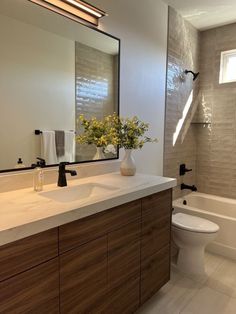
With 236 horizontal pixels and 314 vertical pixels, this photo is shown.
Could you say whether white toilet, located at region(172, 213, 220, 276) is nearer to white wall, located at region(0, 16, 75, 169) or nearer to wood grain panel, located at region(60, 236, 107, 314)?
wood grain panel, located at region(60, 236, 107, 314)

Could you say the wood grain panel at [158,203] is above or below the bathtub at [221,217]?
above

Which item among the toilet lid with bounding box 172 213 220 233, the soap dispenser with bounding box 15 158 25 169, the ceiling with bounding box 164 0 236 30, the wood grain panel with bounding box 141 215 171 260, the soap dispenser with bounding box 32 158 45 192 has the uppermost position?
the ceiling with bounding box 164 0 236 30

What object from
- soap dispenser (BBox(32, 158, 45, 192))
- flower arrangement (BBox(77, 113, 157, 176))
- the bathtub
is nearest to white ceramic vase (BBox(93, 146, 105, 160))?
flower arrangement (BBox(77, 113, 157, 176))

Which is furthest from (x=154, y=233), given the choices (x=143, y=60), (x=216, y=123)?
(x=216, y=123)

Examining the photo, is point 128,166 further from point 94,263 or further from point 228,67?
point 228,67

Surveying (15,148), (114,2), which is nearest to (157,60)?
(114,2)

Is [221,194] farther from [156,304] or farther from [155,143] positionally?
[156,304]

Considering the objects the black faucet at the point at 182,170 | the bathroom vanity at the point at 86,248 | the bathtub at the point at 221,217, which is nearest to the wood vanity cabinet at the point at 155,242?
the bathroom vanity at the point at 86,248

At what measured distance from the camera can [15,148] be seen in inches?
58.8

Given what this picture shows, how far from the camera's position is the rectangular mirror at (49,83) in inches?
57.1

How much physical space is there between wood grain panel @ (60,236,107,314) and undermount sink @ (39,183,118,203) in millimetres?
345

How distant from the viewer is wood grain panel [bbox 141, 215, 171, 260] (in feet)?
5.35

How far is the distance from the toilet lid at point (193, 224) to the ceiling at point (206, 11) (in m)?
2.25

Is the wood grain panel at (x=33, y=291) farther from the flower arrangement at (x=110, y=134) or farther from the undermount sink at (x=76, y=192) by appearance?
the flower arrangement at (x=110, y=134)
